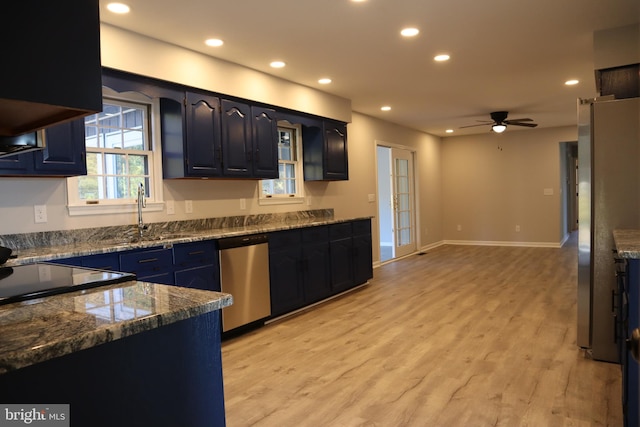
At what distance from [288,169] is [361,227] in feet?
A: 3.72

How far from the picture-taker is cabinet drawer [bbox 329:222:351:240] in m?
5.01

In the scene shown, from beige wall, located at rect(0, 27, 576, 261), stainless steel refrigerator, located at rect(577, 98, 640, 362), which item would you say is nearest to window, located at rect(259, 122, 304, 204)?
beige wall, located at rect(0, 27, 576, 261)

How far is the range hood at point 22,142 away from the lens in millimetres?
1611

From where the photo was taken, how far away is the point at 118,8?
2.99 meters

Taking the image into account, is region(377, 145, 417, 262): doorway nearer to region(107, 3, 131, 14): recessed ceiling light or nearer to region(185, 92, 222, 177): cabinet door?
region(185, 92, 222, 177): cabinet door

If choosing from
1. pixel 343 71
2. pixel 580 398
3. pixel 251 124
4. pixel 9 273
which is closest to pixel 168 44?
pixel 251 124

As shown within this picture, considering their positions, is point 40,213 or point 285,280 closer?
point 40,213

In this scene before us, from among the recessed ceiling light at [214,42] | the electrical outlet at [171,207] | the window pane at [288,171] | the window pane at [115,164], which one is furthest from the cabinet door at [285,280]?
the recessed ceiling light at [214,42]

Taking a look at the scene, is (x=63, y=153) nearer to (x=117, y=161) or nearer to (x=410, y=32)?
(x=117, y=161)

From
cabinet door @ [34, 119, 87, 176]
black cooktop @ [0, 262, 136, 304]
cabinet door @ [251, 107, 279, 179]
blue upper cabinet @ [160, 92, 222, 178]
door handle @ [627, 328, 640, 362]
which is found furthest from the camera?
cabinet door @ [251, 107, 279, 179]

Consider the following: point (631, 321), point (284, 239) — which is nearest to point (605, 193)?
point (631, 321)

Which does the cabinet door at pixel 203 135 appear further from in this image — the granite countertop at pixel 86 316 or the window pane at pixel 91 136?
the granite countertop at pixel 86 316

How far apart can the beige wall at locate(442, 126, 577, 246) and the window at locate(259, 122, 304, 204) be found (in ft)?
17.4
